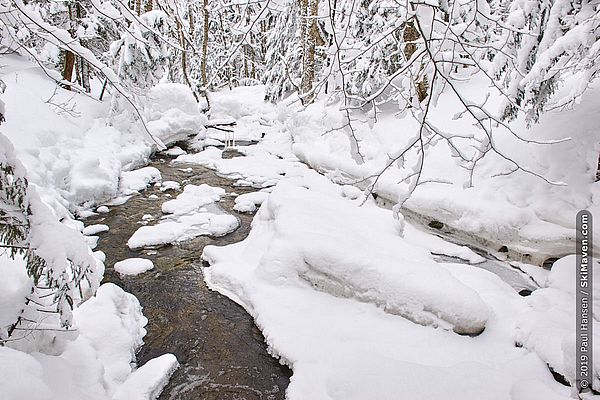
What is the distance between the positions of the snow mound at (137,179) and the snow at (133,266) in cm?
391

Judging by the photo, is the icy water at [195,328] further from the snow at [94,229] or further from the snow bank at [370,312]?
the snow bank at [370,312]

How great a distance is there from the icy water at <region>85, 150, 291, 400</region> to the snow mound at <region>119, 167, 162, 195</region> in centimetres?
229

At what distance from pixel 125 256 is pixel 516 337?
6271mm

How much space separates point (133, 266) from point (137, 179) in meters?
5.01

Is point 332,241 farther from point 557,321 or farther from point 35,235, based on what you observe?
point 35,235

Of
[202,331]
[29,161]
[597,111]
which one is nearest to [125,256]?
[202,331]

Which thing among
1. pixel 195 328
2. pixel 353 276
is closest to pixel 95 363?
pixel 195 328

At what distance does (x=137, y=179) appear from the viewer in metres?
11.1

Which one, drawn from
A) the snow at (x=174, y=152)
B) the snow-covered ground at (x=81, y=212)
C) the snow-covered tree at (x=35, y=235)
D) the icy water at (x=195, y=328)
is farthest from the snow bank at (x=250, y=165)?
the snow-covered tree at (x=35, y=235)

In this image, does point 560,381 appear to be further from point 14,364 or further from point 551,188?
point 14,364

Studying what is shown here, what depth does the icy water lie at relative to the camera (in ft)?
14.7

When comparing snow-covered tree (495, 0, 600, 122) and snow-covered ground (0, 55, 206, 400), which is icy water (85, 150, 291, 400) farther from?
snow-covered tree (495, 0, 600, 122)

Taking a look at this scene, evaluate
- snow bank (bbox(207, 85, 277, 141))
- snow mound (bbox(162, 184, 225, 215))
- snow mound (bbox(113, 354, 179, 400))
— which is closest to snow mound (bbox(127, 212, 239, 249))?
snow mound (bbox(162, 184, 225, 215))

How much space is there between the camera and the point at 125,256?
7.21m
